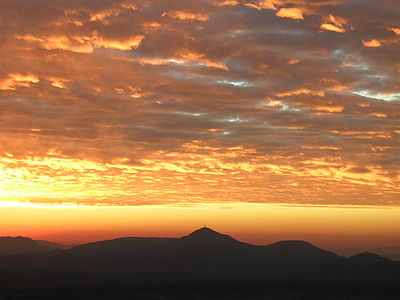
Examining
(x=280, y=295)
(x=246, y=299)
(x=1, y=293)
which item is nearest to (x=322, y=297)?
(x=280, y=295)

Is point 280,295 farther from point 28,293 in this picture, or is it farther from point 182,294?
point 28,293

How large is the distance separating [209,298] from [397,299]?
219 feet

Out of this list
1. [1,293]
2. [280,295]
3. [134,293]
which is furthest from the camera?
[280,295]

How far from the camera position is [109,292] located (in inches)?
7328

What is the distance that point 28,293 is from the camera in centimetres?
17625

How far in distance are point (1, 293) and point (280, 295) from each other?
9487 cm

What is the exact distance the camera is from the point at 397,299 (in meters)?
192

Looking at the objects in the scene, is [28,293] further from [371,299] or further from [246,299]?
[371,299]

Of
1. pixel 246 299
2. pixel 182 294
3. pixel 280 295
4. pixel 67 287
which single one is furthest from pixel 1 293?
pixel 280 295

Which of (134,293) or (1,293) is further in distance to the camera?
(134,293)

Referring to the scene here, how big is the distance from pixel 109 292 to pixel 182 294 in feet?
81.1

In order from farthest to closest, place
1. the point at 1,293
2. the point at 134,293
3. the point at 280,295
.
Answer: the point at 280,295, the point at 134,293, the point at 1,293

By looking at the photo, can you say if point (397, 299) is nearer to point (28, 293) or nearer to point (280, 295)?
point (280, 295)

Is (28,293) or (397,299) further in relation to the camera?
(397,299)
